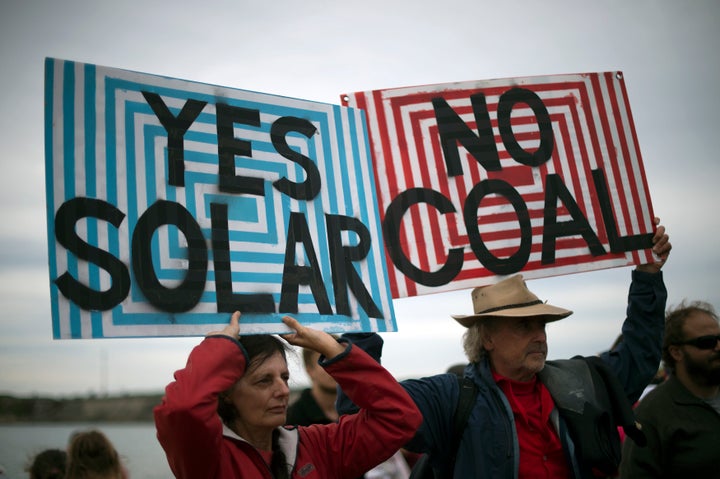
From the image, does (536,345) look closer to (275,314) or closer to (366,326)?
(366,326)

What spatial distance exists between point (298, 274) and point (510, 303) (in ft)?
3.41

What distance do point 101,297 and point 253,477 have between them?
0.79 m

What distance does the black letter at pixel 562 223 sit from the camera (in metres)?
3.32

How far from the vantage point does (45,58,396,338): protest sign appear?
2.32 m

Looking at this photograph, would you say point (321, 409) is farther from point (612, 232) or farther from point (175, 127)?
point (175, 127)

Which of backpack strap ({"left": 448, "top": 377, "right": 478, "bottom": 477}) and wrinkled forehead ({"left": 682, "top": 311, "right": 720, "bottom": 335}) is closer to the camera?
backpack strap ({"left": 448, "top": 377, "right": 478, "bottom": 477})

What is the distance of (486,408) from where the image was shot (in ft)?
9.45

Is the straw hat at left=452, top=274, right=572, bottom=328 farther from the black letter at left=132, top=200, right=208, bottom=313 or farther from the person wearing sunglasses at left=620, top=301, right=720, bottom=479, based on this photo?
the black letter at left=132, top=200, right=208, bottom=313

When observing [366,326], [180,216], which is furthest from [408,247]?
[180,216]

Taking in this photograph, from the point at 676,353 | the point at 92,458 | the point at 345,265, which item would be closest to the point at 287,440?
the point at 345,265

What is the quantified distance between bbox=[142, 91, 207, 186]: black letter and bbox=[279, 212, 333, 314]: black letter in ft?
1.55

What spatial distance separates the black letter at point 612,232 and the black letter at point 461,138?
0.56 m

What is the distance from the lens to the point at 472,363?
10.6ft

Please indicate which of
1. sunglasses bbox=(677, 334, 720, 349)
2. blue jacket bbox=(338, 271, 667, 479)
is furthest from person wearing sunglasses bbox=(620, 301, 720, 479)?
blue jacket bbox=(338, 271, 667, 479)
